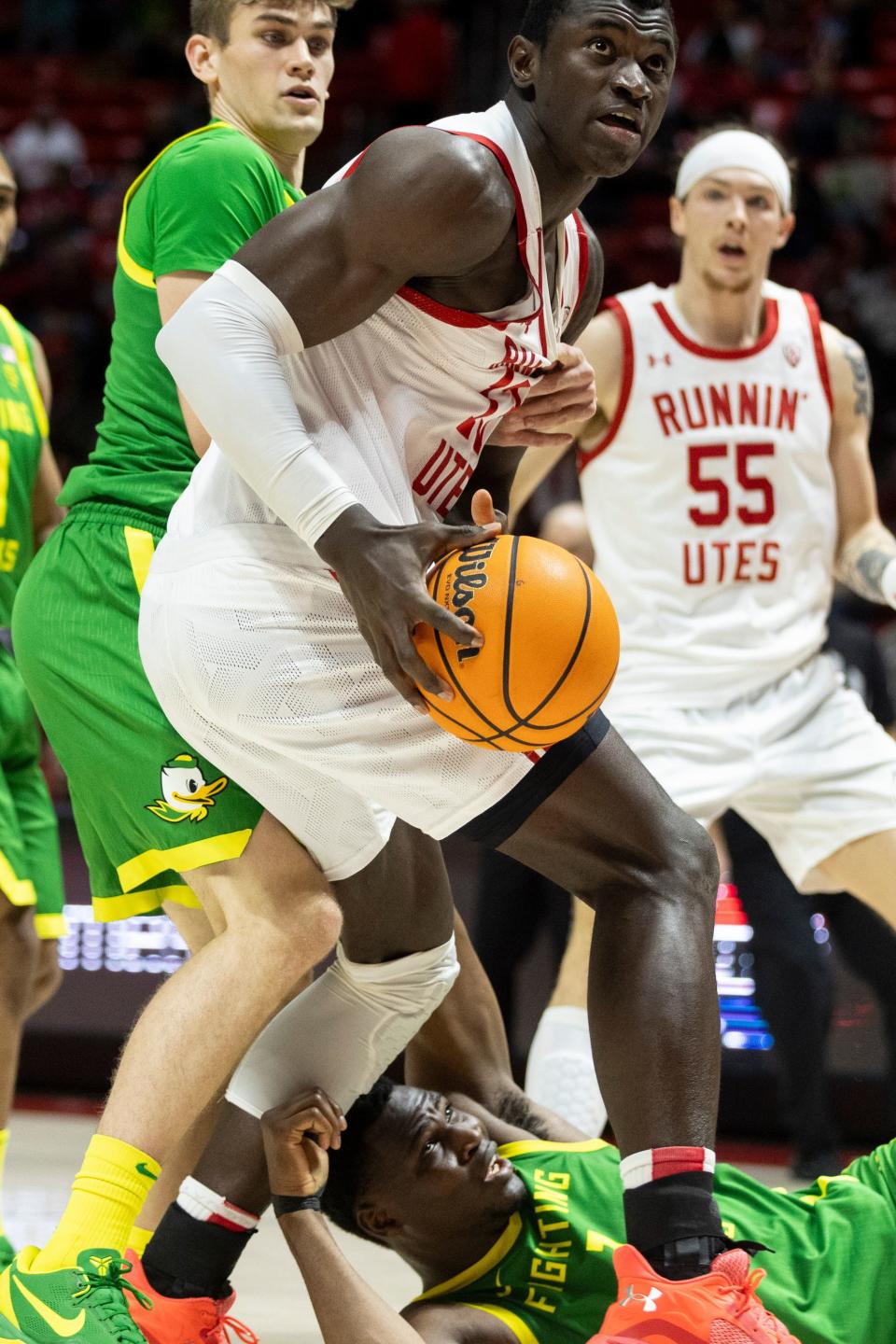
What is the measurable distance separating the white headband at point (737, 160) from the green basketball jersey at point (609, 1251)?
251cm

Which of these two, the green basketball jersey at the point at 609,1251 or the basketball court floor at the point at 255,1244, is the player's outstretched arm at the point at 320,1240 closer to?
the green basketball jersey at the point at 609,1251

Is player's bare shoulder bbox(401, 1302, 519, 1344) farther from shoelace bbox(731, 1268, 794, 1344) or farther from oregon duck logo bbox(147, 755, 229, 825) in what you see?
oregon duck logo bbox(147, 755, 229, 825)

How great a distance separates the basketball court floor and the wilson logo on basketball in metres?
1.53

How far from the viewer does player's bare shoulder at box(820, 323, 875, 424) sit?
4395 mm

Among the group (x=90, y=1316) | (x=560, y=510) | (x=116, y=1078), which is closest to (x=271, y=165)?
(x=116, y=1078)

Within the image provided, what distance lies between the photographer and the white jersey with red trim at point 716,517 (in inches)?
166

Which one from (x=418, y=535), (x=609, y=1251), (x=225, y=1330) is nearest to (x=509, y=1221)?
(x=609, y=1251)

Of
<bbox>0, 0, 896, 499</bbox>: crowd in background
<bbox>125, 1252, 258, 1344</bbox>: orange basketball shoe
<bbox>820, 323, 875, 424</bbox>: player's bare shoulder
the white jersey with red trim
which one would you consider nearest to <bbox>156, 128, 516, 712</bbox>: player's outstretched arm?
<bbox>125, 1252, 258, 1344</bbox>: orange basketball shoe

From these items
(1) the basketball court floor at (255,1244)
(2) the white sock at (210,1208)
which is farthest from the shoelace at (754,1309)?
(1) the basketball court floor at (255,1244)

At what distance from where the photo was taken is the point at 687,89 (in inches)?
463

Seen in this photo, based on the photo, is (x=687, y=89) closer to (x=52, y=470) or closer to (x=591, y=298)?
(x=52, y=470)

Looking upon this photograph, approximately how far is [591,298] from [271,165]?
22.6 inches

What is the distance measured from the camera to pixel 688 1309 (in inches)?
86.0

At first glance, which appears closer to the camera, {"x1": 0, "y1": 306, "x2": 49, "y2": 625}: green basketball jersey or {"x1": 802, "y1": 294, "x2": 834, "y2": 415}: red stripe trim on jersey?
{"x1": 0, "y1": 306, "x2": 49, "y2": 625}: green basketball jersey
